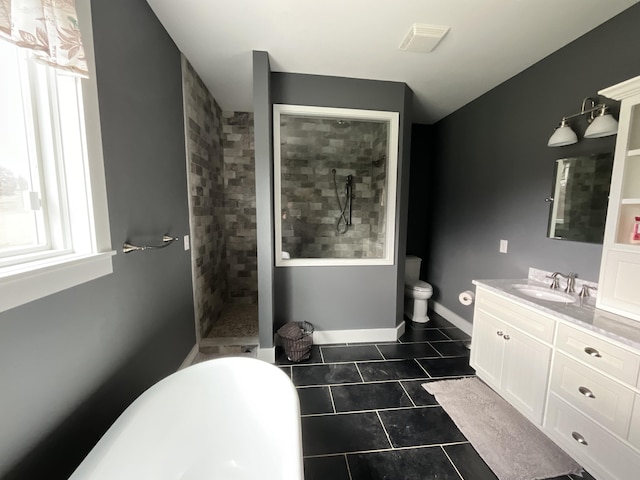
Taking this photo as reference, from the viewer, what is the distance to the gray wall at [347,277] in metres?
2.33

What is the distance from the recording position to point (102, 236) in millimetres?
1123

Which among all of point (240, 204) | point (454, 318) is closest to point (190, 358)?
point (240, 204)

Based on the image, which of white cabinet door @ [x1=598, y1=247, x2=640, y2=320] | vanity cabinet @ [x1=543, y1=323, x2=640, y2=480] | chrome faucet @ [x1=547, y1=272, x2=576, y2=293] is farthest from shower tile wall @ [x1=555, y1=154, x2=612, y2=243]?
vanity cabinet @ [x1=543, y1=323, x2=640, y2=480]

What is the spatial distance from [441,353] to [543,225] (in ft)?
4.69

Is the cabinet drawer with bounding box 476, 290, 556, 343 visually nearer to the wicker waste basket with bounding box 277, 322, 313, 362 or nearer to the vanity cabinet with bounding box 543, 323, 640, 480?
the vanity cabinet with bounding box 543, 323, 640, 480

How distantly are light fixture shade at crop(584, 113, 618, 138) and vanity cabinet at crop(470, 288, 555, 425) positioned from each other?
1.19m

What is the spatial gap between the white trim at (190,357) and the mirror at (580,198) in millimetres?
3095

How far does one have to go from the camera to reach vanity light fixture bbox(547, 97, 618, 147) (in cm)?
151

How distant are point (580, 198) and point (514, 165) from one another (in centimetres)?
62

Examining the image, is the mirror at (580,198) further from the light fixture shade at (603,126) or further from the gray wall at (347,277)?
the gray wall at (347,277)

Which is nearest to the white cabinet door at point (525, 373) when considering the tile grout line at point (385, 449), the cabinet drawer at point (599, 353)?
the cabinet drawer at point (599, 353)

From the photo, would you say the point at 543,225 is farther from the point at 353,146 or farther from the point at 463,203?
the point at 353,146

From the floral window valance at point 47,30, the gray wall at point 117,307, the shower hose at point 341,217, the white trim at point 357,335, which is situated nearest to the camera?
the floral window valance at point 47,30

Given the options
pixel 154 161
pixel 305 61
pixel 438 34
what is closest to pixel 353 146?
pixel 305 61
